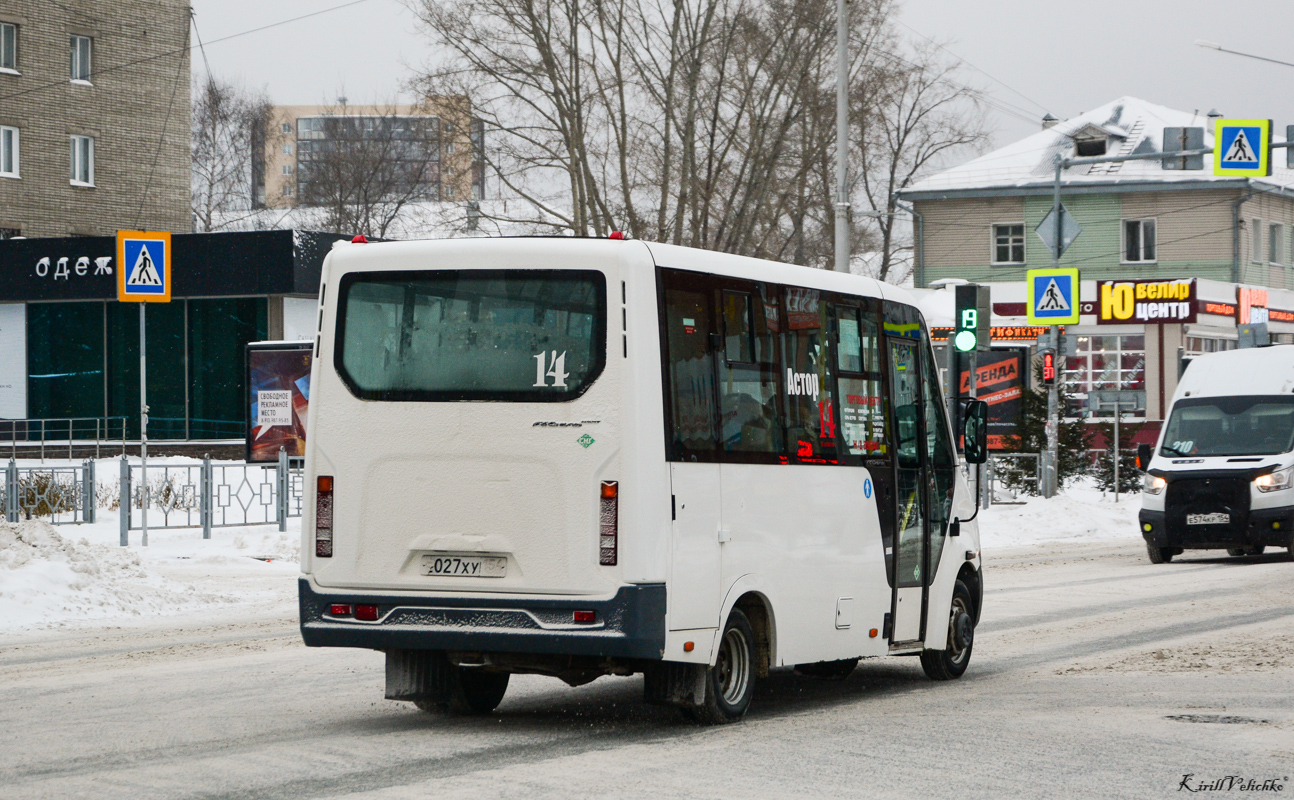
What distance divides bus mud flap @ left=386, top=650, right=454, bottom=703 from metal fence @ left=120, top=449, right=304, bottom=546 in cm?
1425

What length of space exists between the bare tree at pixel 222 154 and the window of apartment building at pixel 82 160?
81.7ft

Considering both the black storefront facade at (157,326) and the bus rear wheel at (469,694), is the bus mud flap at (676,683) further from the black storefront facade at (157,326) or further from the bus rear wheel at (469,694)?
the black storefront facade at (157,326)

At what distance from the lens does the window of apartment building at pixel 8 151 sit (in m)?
48.3

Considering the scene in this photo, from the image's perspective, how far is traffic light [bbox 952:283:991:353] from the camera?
81.1 feet

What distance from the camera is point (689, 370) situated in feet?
28.5

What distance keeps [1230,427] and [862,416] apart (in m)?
14.2

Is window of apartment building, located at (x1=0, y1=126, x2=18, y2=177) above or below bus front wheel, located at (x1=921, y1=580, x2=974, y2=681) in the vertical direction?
above

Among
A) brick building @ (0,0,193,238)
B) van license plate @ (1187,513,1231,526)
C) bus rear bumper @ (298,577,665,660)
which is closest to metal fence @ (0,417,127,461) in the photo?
brick building @ (0,0,193,238)

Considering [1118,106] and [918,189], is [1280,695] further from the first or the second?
[1118,106]

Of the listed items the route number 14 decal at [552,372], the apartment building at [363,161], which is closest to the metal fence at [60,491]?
Answer: the route number 14 decal at [552,372]

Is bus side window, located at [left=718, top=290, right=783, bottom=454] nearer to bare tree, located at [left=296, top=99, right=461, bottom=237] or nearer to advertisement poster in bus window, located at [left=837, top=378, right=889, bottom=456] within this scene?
advertisement poster in bus window, located at [left=837, top=378, right=889, bottom=456]

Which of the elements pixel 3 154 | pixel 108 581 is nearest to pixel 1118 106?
pixel 3 154

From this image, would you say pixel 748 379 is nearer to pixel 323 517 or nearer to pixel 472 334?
pixel 472 334

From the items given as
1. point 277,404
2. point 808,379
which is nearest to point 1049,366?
point 277,404
